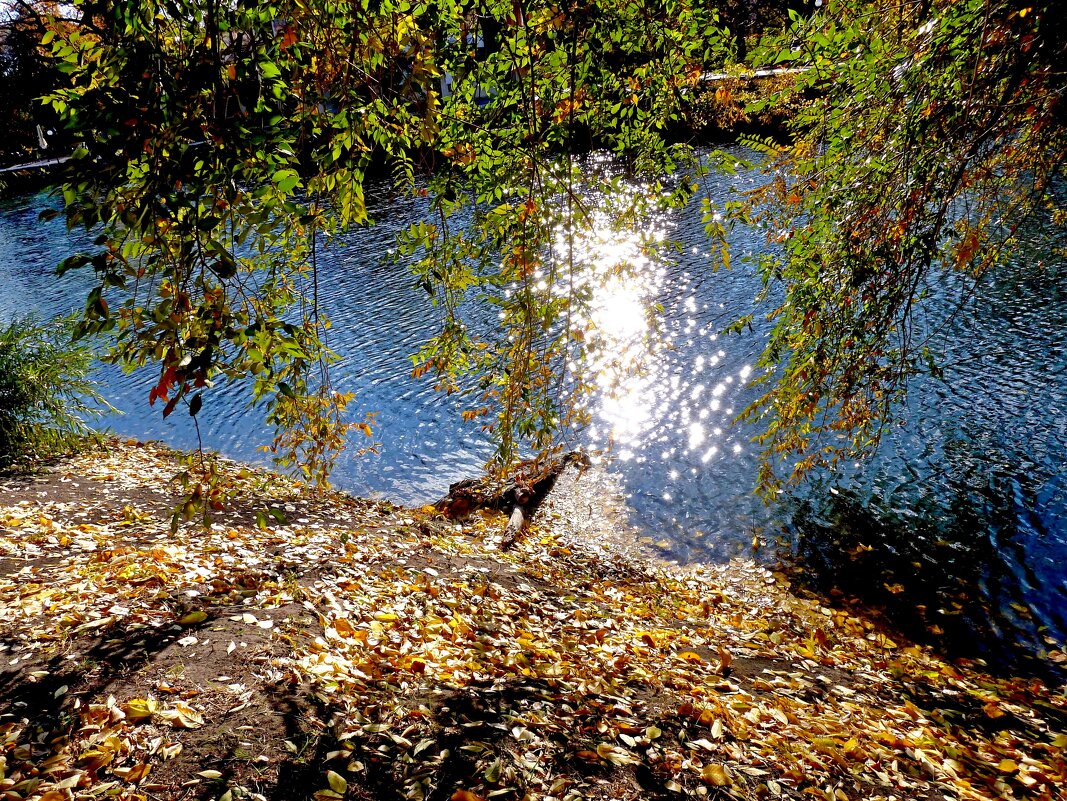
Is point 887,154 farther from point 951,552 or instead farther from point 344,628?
point 344,628

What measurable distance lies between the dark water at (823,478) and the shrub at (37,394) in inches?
145

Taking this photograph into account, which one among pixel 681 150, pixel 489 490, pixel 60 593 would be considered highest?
pixel 681 150

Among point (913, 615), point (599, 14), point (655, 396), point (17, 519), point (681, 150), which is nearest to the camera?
point (599, 14)

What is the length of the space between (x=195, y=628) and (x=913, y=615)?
8291mm

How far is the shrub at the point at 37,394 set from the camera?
9.56 metres

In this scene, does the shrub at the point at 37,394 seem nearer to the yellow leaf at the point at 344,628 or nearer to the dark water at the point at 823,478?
the dark water at the point at 823,478

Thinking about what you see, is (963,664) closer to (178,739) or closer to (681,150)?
→ (681,150)

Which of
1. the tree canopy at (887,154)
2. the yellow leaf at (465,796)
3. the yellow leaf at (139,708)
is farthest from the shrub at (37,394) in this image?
the tree canopy at (887,154)

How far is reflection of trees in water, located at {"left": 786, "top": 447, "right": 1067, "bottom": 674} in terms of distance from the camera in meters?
7.92

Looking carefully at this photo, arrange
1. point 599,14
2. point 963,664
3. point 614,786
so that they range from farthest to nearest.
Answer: point 963,664, point 599,14, point 614,786

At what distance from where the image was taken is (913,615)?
8305 mm

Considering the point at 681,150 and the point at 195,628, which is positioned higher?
the point at 681,150

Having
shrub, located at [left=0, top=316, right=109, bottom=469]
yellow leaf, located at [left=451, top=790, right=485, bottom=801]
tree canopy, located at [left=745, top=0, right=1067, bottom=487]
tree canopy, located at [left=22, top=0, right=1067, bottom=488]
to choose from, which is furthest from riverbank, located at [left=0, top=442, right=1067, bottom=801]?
tree canopy, located at [left=745, top=0, right=1067, bottom=487]

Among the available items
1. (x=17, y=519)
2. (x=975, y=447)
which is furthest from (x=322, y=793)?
(x=975, y=447)
